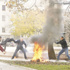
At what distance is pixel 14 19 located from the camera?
113ft

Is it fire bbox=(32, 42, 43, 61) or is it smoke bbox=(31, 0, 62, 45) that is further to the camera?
smoke bbox=(31, 0, 62, 45)

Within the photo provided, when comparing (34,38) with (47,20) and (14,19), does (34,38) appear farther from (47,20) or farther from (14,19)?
(14,19)

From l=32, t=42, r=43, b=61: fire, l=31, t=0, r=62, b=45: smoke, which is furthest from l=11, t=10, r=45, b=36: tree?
l=32, t=42, r=43, b=61: fire

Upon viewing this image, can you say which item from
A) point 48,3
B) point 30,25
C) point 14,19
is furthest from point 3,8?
point 48,3

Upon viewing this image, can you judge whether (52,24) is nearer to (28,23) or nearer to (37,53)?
(37,53)

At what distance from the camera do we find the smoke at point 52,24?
12688 millimetres

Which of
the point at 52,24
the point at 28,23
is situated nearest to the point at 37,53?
the point at 52,24

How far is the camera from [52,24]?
12.7 m

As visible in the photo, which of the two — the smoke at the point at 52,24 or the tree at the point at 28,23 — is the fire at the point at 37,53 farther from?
the tree at the point at 28,23

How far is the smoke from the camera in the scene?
41.6 feet

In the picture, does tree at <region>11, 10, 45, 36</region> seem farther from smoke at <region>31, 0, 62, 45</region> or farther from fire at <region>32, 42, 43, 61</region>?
fire at <region>32, 42, 43, 61</region>

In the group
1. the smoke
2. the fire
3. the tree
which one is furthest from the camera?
the tree

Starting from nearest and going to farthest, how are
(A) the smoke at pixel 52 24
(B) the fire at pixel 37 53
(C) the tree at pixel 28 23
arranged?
(B) the fire at pixel 37 53 → (A) the smoke at pixel 52 24 → (C) the tree at pixel 28 23

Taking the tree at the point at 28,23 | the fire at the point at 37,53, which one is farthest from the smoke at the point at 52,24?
the tree at the point at 28,23
